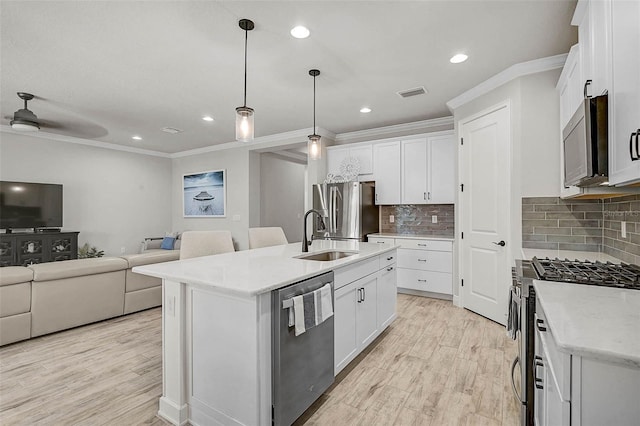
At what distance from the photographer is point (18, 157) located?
522cm

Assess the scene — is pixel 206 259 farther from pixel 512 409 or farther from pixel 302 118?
pixel 302 118

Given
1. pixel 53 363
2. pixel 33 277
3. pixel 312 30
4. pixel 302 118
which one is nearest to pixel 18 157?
pixel 33 277

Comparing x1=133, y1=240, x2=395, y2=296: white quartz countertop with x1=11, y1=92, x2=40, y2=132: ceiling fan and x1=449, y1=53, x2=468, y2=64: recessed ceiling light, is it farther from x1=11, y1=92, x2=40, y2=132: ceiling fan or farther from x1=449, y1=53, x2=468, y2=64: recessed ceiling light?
x1=11, y1=92, x2=40, y2=132: ceiling fan

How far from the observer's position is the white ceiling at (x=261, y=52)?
221cm

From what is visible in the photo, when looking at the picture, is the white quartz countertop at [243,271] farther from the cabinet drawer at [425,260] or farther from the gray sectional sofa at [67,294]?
the cabinet drawer at [425,260]

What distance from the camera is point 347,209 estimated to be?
16.0 feet

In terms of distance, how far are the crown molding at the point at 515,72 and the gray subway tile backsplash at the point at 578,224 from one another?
1.23 m

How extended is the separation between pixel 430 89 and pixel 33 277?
4543mm

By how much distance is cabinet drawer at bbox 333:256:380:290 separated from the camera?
2123 mm

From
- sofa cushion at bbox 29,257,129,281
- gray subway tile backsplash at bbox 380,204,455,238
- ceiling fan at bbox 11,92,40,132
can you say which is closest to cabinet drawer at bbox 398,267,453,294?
gray subway tile backsplash at bbox 380,204,455,238

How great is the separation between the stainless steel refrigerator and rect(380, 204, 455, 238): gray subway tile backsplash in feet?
0.78

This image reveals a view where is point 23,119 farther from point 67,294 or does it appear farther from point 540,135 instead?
point 540,135

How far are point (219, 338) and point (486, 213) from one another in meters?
3.09

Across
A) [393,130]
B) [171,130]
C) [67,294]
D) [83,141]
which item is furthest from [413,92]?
[83,141]
